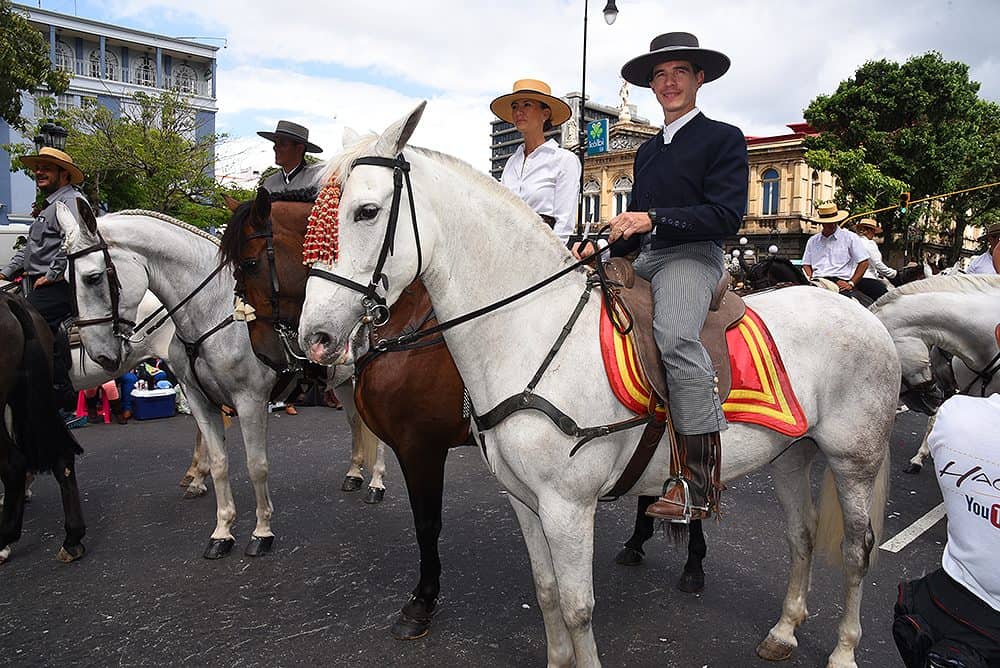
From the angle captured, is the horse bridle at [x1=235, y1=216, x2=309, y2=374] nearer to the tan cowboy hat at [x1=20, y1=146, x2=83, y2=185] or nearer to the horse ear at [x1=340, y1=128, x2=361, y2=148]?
the horse ear at [x1=340, y1=128, x2=361, y2=148]

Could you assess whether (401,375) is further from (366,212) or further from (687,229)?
(687,229)

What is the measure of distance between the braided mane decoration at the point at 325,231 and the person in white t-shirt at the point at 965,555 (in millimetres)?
1909

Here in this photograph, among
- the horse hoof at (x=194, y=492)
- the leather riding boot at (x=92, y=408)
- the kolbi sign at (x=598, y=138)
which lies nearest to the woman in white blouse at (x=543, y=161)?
the horse hoof at (x=194, y=492)

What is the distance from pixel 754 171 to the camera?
4409 centimetres

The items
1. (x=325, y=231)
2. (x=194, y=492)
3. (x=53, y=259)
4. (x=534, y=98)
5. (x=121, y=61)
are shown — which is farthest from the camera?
(x=121, y=61)

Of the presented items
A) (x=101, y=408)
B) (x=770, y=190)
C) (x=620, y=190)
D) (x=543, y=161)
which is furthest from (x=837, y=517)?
(x=620, y=190)

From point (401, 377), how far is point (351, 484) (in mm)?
2765

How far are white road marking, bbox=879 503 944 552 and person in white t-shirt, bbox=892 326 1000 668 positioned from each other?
3.11 metres

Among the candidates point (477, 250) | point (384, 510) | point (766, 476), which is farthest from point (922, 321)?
point (384, 510)

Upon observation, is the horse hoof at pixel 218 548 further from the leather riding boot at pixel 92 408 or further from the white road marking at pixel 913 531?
the leather riding boot at pixel 92 408

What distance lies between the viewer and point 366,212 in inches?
80.2

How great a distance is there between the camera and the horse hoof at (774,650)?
316cm

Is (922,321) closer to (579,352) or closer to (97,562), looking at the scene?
(579,352)

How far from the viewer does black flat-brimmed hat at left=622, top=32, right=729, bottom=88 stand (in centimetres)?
261
